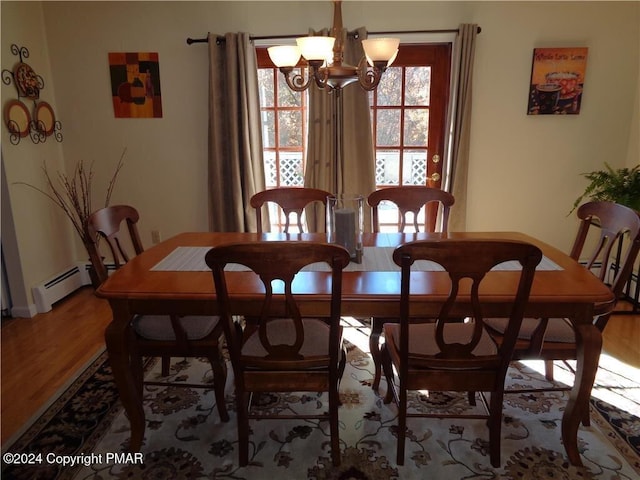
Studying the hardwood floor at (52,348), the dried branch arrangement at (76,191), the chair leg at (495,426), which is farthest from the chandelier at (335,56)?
the dried branch arrangement at (76,191)

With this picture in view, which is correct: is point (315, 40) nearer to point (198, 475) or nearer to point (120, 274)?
point (120, 274)

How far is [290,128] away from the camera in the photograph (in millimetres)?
3461

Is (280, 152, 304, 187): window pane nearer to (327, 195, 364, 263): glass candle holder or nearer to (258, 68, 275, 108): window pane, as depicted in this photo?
(258, 68, 275, 108): window pane

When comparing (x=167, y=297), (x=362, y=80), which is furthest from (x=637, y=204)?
(x=167, y=297)

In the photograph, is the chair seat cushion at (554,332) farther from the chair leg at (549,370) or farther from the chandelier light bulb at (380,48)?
the chandelier light bulb at (380,48)

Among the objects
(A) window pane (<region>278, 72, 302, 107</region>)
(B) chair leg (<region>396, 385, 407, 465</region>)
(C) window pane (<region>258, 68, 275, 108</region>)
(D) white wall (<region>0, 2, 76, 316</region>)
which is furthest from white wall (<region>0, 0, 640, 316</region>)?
(B) chair leg (<region>396, 385, 407, 465</region>)

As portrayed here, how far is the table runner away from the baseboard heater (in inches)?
69.1

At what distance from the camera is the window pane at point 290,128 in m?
3.43

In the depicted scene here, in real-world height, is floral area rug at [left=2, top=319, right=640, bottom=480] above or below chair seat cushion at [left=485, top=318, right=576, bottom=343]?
below

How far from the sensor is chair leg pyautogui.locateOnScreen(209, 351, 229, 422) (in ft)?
6.13

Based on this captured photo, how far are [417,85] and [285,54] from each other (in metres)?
1.79

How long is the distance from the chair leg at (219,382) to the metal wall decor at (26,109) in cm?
227

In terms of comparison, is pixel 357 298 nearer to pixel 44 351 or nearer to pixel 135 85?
pixel 44 351

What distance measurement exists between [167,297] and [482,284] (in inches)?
46.2
